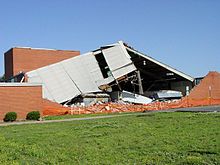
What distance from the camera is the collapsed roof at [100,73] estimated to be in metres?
51.2

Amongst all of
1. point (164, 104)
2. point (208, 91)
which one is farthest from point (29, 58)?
point (208, 91)

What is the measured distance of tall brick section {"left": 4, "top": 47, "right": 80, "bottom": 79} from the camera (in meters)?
69.6

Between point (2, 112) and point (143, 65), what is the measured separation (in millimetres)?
29322

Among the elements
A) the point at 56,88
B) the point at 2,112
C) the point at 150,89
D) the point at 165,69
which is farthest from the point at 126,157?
the point at 150,89

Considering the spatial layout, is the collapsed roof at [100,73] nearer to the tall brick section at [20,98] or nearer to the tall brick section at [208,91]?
the tall brick section at [208,91]

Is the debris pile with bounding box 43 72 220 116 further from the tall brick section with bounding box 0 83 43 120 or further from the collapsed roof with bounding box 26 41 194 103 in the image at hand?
the collapsed roof with bounding box 26 41 194 103

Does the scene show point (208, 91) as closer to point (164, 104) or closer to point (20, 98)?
point (164, 104)

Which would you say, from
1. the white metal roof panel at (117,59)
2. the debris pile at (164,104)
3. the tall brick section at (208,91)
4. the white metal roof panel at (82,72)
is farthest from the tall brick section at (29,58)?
the tall brick section at (208,91)

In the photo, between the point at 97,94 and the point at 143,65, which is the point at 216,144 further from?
the point at 143,65

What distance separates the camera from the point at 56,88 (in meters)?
51.1

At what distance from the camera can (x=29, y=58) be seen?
70562mm

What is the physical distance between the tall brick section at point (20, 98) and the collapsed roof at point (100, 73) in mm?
9609

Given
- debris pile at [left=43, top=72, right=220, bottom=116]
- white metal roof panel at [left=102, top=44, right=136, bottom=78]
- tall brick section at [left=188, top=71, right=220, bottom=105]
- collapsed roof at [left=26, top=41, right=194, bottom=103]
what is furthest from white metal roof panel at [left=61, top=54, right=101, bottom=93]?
tall brick section at [left=188, top=71, right=220, bottom=105]

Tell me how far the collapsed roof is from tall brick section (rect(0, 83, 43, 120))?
31.5 ft
